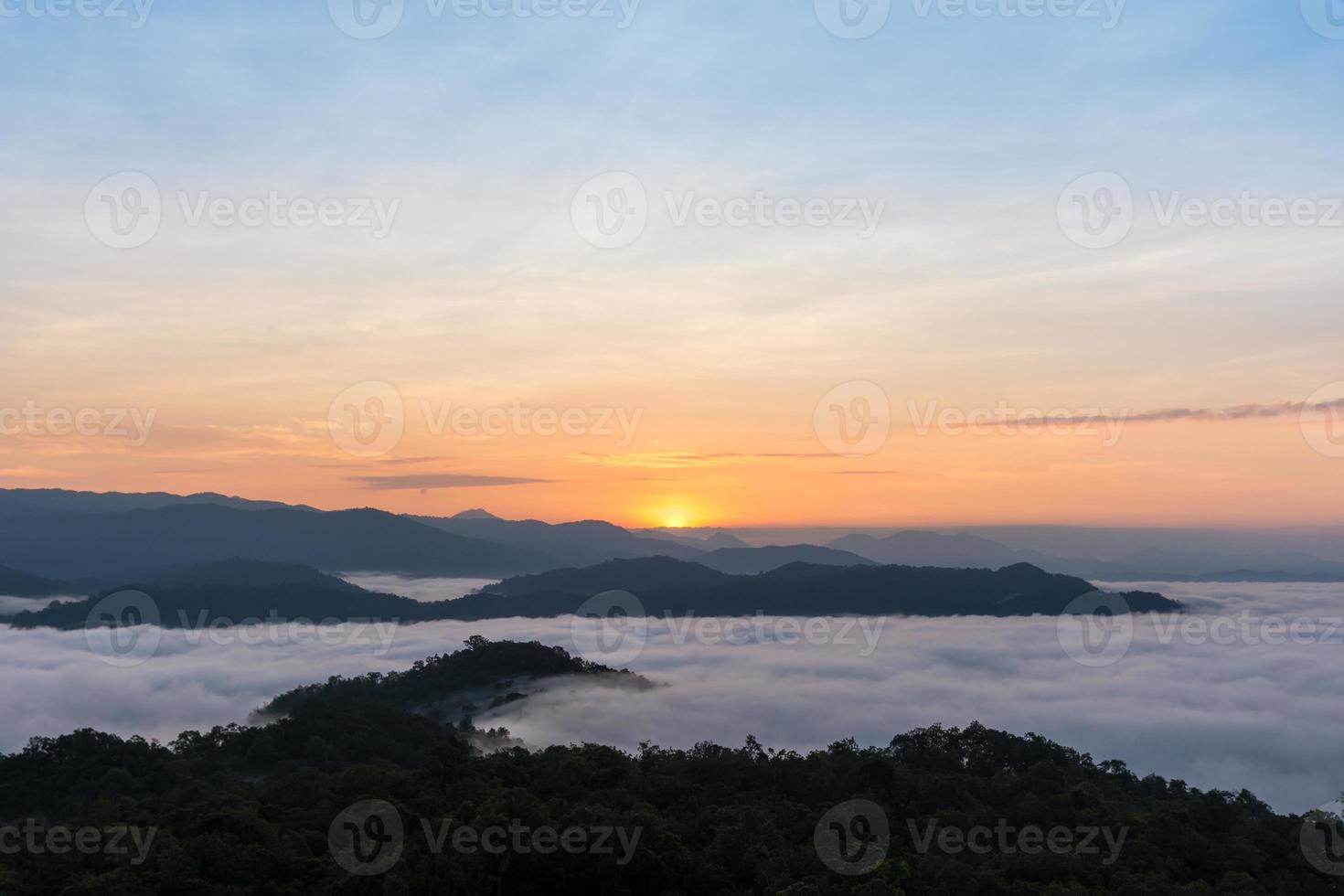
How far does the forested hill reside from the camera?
3828cm

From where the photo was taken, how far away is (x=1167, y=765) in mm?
157750

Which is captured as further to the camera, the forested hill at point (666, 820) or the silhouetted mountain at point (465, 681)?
the silhouetted mountain at point (465, 681)

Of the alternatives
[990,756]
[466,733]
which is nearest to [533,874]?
[990,756]

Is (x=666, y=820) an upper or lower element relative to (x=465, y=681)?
upper

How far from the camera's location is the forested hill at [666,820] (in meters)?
38.3

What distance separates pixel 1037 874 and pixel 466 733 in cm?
8631

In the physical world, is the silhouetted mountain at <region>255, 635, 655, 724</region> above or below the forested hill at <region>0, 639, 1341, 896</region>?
below

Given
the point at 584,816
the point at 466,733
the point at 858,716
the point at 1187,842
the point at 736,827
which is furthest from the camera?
the point at 858,716

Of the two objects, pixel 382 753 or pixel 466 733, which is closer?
pixel 382 753

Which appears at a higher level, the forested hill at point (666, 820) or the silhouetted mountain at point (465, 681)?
the forested hill at point (666, 820)

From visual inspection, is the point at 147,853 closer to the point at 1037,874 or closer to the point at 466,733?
the point at 1037,874

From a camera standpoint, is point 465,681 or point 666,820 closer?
point 666,820

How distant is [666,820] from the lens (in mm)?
49344

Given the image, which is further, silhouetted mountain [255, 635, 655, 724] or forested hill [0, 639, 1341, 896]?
silhouetted mountain [255, 635, 655, 724]
